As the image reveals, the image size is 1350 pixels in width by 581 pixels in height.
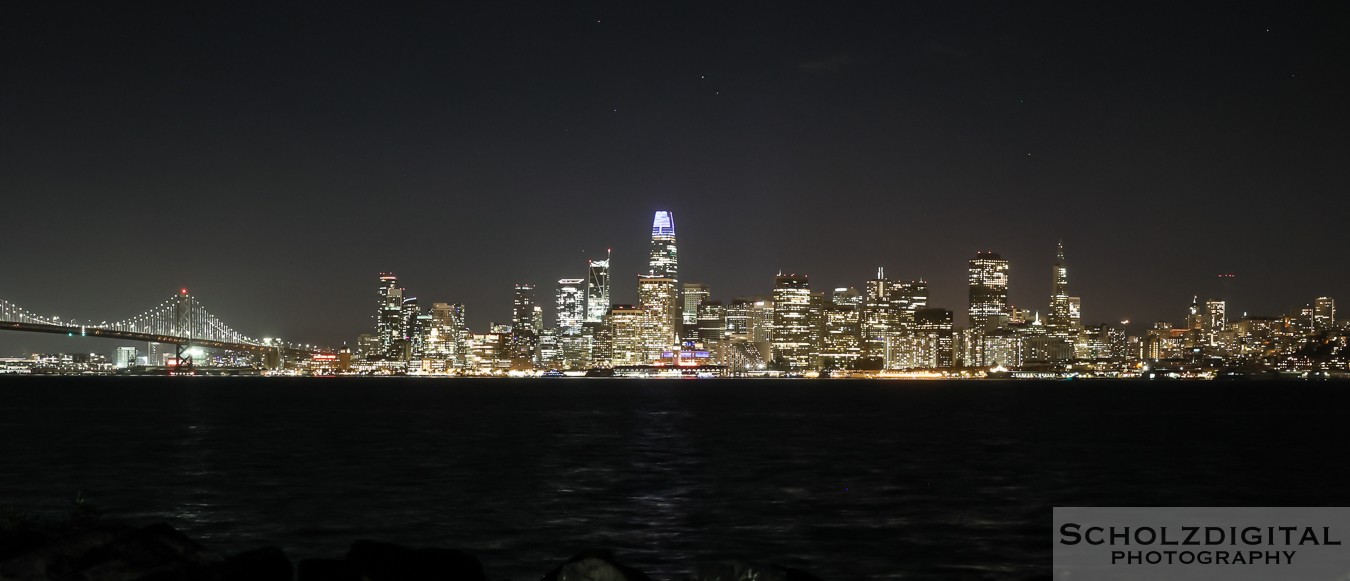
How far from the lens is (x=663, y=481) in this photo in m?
33.3

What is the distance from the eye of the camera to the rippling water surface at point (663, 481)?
21422 millimetres

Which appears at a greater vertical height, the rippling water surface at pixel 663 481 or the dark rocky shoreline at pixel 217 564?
the dark rocky shoreline at pixel 217 564

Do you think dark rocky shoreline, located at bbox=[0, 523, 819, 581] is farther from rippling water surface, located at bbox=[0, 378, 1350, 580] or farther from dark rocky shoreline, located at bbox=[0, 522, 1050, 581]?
rippling water surface, located at bbox=[0, 378, 1350, 580]

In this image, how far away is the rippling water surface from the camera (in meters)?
21.4

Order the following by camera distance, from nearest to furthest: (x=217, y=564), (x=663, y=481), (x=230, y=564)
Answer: (x=230, y=564) → (x=217, y=564) → (x=663, y=481)

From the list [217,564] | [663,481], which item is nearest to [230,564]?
[217,564]

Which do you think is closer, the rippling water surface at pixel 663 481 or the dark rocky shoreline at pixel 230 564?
the dark rocky shoreline at pixel 230 564

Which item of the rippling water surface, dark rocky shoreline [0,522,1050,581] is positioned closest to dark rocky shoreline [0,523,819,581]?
dark rocky shoreline [0,522,1050,581]

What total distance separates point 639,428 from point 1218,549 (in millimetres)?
47105

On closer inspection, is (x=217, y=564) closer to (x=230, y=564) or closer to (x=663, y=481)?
(x=230, y=564)

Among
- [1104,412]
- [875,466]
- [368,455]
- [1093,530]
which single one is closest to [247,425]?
[368,455]

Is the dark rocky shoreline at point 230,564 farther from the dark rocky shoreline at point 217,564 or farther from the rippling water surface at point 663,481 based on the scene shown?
the rippling water surface at point 663,481

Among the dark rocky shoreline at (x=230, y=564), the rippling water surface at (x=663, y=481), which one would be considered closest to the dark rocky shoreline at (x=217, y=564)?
the dark rocky shoreline at (x=230, y=564)

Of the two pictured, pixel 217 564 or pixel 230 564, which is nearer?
pixel 230 564
